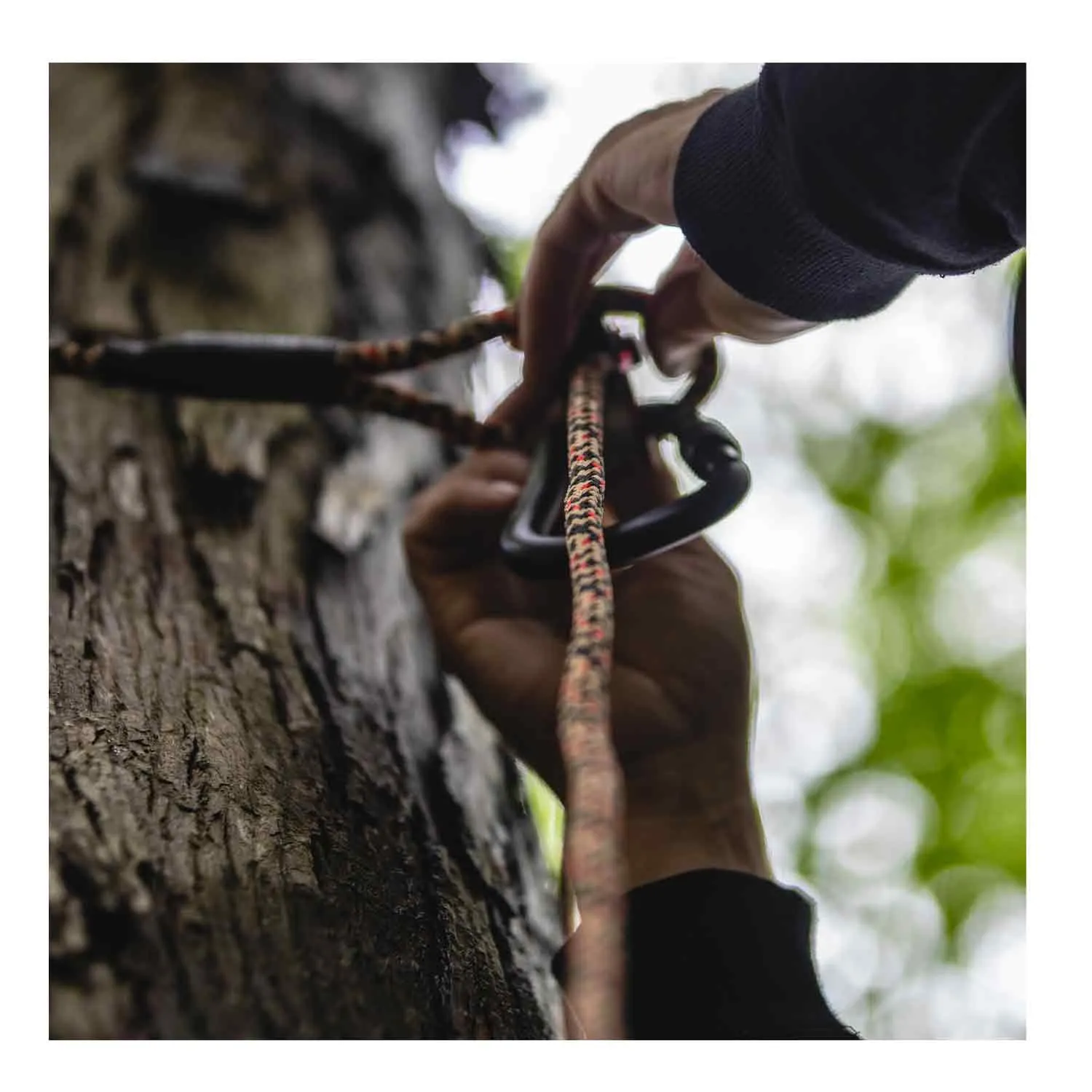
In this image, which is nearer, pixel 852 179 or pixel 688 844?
pixel 852 179

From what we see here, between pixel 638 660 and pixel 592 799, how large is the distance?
0.27 meters

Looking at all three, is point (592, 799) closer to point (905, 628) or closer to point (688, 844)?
point (688, 844)

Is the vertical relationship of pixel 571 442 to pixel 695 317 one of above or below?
below

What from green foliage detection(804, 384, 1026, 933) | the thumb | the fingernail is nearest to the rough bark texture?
the fingernail

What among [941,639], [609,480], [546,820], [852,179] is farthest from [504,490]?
[941,639]

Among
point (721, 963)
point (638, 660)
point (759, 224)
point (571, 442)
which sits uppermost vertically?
point (759, 224)

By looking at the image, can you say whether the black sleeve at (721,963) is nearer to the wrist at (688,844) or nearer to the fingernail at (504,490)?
the wrist at (688,844)

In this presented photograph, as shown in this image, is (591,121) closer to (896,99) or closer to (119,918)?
(896,99)

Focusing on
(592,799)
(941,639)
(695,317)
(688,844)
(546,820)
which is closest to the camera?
(592,799)

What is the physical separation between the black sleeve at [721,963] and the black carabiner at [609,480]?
0.61 feet

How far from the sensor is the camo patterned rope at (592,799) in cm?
35

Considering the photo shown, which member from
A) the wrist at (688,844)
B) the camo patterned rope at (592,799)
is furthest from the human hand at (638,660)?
the camo patterned rope at (592,799)

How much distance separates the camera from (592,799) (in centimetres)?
36

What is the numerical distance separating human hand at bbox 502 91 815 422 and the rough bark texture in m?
0.22
